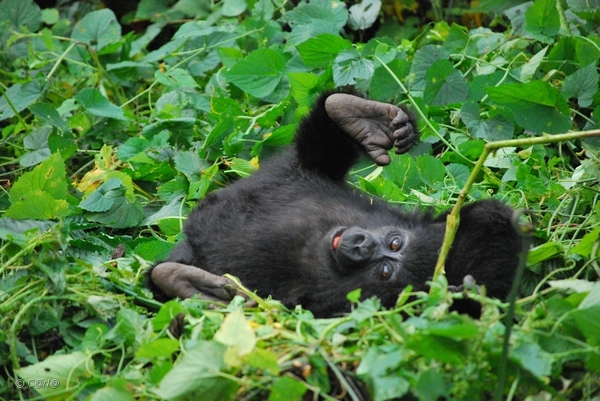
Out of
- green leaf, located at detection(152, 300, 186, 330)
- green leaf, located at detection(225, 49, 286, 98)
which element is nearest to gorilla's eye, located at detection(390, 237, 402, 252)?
green leaf, located at detection(152, 300, 186, 330)

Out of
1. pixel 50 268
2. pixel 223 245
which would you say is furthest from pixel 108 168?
pixel 50 268

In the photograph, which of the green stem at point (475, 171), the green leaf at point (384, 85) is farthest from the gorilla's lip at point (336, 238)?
the green leaf at point (384, 85)

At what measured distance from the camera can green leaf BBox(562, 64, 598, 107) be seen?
11.5 ft

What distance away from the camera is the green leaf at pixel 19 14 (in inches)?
187

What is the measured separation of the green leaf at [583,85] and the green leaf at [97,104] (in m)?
2.04

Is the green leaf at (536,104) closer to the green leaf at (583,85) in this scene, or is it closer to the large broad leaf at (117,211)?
the green leaf at (583,85)

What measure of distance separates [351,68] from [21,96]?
5.31 feet

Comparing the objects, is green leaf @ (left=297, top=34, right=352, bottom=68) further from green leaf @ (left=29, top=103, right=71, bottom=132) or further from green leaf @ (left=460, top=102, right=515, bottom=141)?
green leaf @ (left=29, top=103, right=71, bottom=132)

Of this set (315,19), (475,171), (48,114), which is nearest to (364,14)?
(315,19)

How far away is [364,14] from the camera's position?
182 inches

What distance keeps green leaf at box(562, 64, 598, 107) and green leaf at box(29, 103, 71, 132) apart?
2236mm

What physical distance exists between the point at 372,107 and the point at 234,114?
3.18 ft

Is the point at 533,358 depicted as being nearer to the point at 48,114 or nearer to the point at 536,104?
the point at 536,104

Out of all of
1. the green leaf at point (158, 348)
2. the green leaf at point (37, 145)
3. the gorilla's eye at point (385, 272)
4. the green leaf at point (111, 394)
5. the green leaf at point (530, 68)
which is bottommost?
the green leaf at point (530, 68)
